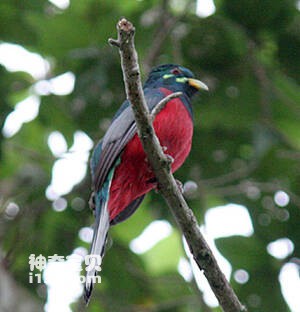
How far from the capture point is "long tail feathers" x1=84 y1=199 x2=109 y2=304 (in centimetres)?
380

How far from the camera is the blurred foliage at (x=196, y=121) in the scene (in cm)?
587

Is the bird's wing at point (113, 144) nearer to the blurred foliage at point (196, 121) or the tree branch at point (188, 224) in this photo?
the tree branch at point (188, 224)

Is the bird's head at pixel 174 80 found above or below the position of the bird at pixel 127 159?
above

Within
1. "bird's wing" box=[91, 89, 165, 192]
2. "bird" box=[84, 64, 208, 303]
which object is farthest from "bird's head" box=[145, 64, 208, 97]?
"bird's wing" box=[91, 89, 165, 192]

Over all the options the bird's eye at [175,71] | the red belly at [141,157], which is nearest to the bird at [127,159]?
the red belly at [141,157]

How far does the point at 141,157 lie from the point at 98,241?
680mm

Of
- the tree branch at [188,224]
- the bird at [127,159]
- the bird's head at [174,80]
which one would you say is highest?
the bird's head at [174,80]

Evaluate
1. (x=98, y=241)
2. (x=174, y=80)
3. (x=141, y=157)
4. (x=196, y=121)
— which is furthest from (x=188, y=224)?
(x=196, y=121)

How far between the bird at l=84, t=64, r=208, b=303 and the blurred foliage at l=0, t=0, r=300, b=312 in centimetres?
93

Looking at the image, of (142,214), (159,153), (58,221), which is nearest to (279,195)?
(142,214)

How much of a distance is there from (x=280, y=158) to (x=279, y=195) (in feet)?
1.14

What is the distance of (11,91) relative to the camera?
6.49m

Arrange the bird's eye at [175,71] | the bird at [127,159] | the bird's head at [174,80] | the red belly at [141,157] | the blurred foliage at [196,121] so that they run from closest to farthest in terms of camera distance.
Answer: the bird at [127,159]
the red belly at [141,157]
the bird's head at [174,80]
the bird's eye at [175,71]
the blurred foliage at [196,121]

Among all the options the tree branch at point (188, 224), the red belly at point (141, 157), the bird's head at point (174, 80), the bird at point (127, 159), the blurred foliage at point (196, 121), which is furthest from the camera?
the blurred foliage at point (196, 121)
